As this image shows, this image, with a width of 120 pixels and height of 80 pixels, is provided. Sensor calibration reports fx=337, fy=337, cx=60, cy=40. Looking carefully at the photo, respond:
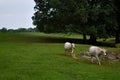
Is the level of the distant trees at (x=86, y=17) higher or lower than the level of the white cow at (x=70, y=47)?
higher

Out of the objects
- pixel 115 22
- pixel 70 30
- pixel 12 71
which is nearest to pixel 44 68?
pixel 12 71

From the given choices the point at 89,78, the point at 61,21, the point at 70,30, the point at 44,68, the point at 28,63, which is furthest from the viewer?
the point at 61,21

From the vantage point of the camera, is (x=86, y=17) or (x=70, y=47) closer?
(x=70, y=47)

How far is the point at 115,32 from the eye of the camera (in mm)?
58469

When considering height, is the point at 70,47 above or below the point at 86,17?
below

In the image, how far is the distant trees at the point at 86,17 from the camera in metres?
53.1

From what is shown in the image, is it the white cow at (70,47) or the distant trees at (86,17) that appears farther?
the distant trees at (86,17)

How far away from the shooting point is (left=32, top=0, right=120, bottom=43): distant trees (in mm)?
53094

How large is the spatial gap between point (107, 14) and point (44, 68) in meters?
33.5

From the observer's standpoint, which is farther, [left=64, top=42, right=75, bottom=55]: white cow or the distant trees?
the distant trees

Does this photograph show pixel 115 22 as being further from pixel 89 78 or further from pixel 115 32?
pixel 89 78

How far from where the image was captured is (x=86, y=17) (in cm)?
5244

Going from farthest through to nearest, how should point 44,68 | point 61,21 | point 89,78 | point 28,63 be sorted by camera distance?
point 61,21 → point 28,63 → point 44,68 → point 89,78

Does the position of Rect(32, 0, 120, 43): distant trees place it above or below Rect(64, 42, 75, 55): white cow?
above
